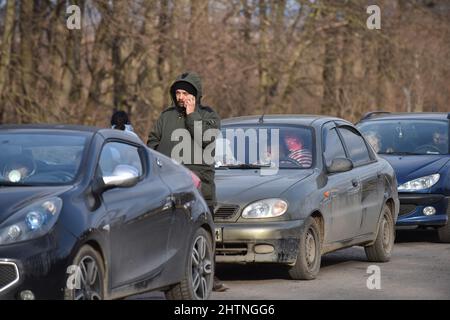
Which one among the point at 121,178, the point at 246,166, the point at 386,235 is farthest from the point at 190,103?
the point at 386,235

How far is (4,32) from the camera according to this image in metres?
30.4

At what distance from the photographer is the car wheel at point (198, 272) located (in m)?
8.95

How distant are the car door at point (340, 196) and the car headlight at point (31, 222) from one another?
15.0ft

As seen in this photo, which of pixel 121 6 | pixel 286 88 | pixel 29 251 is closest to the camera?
pixel 29 251

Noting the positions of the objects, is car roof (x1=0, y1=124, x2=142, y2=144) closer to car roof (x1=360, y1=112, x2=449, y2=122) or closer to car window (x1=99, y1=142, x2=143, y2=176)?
car window (x1=99, y1=142, x2=143, y2=176)

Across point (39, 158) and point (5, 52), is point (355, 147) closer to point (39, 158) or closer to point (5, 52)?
point (39, 158)

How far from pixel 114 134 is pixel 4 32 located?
880 inches

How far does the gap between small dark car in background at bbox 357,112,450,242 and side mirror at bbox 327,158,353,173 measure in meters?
3.19

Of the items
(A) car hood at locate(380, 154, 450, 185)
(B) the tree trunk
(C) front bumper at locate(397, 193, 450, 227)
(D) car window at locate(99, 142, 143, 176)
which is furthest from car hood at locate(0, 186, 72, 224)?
(B) the tree trunk

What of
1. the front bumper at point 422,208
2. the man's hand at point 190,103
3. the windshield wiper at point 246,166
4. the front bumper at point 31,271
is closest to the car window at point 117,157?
the front bumper at point 31,271

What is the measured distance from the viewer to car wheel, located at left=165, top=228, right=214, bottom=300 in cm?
895

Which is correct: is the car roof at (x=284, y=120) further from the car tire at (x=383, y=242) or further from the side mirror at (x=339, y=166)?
the car tire at (x=383, y=242)

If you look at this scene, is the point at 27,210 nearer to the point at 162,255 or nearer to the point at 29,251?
the point at 29,251
